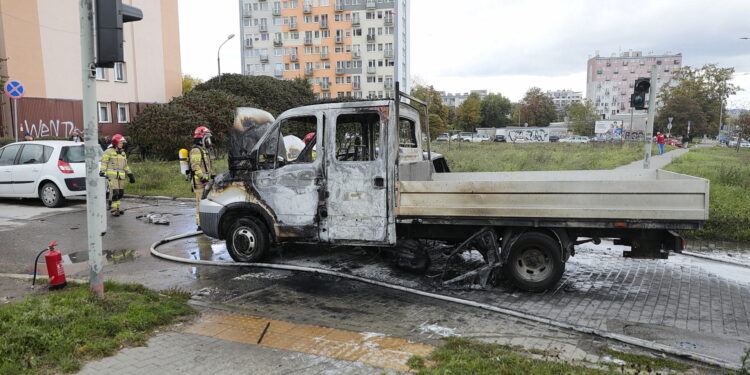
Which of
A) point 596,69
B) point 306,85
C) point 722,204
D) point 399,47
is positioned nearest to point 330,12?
point 399,47

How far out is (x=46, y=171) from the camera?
12477 millimetres

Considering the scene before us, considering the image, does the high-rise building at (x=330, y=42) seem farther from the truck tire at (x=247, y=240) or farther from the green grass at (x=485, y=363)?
the green grass at (x=485, y=363)

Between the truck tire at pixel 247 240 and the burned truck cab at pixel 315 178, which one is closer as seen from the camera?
the burned truck cab at pixel 315 178

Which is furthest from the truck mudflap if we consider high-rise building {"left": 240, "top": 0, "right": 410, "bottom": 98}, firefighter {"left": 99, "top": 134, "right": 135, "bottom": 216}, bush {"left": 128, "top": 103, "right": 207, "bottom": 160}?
high-rise building {"left": 240, "top": 0, "right": 410, "bottom": 98}

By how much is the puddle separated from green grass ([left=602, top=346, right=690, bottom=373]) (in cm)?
692

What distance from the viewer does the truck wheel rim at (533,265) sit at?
20.0 ft

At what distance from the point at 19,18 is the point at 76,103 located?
199 inches

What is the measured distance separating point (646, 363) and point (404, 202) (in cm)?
316

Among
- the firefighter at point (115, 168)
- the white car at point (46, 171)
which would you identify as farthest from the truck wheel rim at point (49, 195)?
the firefighter at point (115, 168)

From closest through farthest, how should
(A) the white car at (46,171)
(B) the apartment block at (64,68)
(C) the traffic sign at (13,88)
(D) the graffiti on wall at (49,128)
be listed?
(A) the white car at (46,171), (C) the traffic sign at (13,88), (B) the apartment block at (64,68), (D) the graffiti on wall at (49,128)

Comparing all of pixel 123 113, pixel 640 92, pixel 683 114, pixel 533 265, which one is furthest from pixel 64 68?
pixel 683 114

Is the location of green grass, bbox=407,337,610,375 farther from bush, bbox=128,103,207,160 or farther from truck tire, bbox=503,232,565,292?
bush, bbox=128,103,207,160

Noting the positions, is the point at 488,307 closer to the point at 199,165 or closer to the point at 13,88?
the point at 199,165

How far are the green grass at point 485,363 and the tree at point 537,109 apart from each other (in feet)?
318
